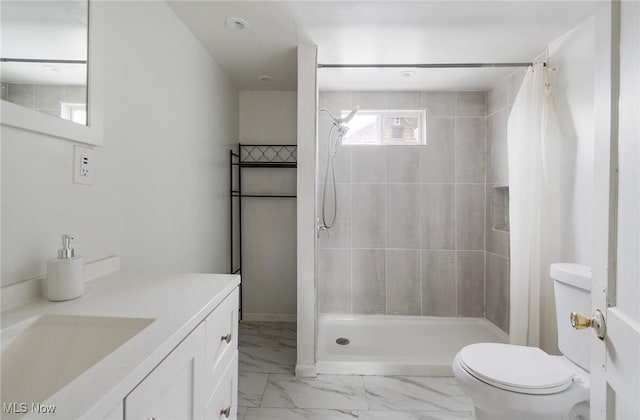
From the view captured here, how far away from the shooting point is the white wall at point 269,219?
292 centimetres

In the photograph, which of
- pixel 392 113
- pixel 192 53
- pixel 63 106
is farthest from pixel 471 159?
pixel 63 106

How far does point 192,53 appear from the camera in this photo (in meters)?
1.90

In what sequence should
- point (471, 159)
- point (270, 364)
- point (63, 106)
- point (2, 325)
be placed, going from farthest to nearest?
1. point (471, 159)
2. point (270, 364)
3. point (63, 106)
4. point (2, 325)

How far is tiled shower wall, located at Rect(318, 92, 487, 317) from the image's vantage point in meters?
2.80

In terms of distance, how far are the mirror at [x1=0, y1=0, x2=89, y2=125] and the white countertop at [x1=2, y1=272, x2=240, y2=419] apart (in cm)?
55

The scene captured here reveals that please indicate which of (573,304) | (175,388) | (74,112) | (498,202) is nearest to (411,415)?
(573,304)

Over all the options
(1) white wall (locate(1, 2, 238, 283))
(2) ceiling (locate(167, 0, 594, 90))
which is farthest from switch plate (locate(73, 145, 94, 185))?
(2) ceiling (locate(167, 0, 594, 90))

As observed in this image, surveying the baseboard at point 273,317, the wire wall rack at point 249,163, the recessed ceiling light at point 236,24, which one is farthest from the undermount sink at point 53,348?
the baseboard at point 273,317

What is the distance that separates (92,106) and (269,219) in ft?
6.43

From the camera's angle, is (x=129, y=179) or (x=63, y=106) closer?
(x=63, y=106)

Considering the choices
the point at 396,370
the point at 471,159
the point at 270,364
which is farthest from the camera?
the point at 471,159

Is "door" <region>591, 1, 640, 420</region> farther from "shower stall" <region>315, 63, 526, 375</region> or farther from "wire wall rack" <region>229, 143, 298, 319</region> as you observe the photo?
"wire wall rack" <region>229, 143, 298, 319</region>

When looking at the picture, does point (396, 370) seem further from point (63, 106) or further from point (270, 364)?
point (63, 106)

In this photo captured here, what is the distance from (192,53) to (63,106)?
3.82 feet
